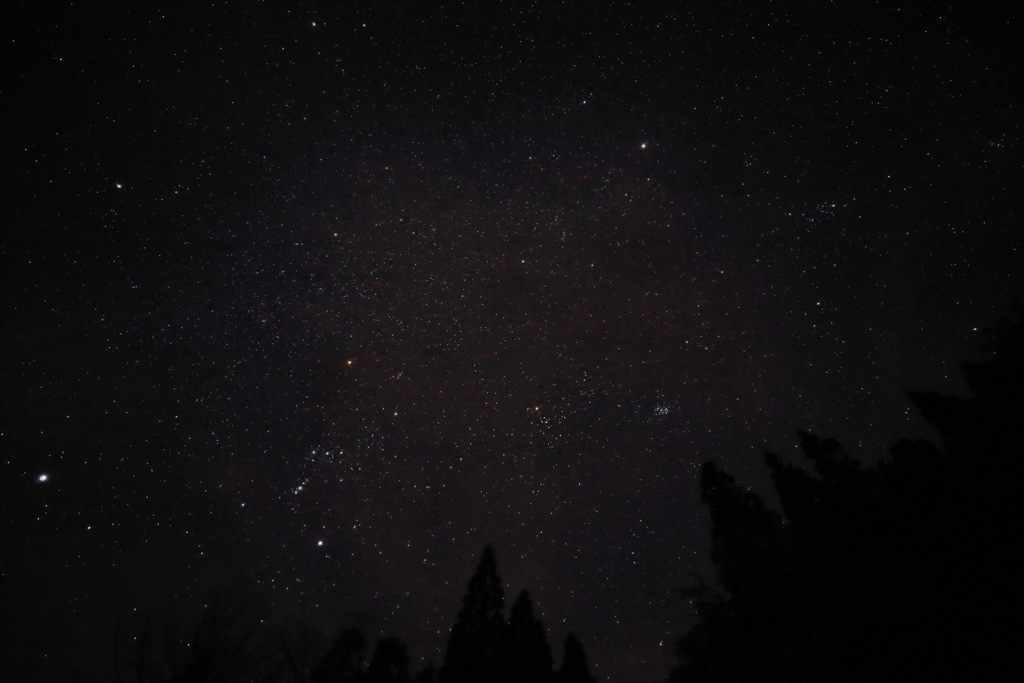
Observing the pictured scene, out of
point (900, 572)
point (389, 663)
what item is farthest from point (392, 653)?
point (900, 572)

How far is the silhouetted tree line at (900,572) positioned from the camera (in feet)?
30.0

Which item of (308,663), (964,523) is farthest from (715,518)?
(308,663)

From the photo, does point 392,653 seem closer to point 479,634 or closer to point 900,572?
point 479,634

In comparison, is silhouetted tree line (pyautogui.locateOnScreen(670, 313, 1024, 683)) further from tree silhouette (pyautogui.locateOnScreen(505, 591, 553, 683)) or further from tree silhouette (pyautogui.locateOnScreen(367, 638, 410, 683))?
tree silhouette (pyautogui.locateOnScreen(367, 638, 410, 683))

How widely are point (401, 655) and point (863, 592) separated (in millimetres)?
15749

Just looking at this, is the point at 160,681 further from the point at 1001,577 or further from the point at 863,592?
the point at 1001,577

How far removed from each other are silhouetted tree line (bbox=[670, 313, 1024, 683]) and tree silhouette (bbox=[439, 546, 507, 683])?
8.00m

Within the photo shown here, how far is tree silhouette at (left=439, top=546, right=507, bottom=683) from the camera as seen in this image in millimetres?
18672

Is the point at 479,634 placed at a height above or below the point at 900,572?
above

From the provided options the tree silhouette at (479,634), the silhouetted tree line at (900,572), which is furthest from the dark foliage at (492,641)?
the silhouetted tree line at (900,572)

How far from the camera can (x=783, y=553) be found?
1209 cm

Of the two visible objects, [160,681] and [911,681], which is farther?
[160,681]

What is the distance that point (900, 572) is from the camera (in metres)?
9.91

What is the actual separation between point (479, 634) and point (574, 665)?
400 centimetres
